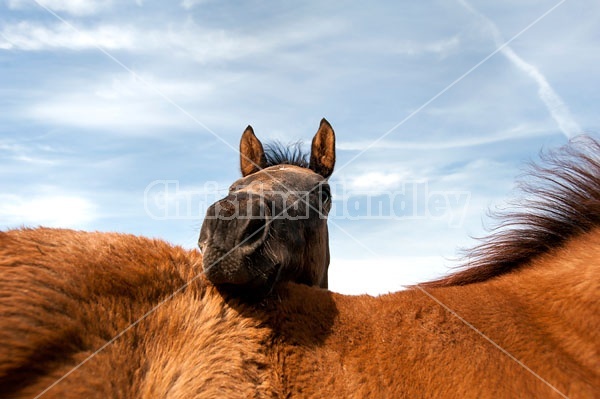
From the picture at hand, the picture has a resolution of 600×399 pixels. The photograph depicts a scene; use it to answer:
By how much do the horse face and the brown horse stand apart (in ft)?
0.67

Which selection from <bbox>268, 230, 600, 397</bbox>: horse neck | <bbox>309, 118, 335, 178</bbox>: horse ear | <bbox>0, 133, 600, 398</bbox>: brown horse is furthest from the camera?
<bbox>309, 118, 335, 178</bbox>: horse ear

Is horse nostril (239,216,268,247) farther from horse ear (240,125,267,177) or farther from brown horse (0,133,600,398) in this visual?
horse ear (240,125,267,177)

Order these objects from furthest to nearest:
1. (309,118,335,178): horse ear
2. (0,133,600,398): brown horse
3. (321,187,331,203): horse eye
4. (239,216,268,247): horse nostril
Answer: (309,118,335,178): horse ear < (321,187,331,203): horse eye < (239,216,268,247): horse nostril < (0,133,600,398): brown horse

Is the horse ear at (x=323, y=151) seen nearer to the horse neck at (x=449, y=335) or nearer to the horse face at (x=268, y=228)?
the horse face at (x=268, y=228)

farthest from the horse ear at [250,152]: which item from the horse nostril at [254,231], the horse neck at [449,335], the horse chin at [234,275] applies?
the horse neck at [449,335]

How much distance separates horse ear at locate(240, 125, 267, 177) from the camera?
25.2 feet

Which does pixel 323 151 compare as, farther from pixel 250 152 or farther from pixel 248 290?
pixel 248 290

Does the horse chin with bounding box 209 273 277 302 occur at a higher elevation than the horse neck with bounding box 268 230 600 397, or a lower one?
higher

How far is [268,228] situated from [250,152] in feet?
12.7

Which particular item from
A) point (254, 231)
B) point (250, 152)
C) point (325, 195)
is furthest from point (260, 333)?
point (250, 152)

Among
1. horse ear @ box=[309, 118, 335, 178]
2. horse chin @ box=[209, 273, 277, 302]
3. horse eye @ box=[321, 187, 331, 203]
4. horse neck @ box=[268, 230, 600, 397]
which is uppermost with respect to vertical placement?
horse ear @ box=[309, 118, 335, 178]

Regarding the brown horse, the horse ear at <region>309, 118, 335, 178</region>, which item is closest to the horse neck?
the brown horse

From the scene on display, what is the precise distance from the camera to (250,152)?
7707mm

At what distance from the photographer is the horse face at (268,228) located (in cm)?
306
